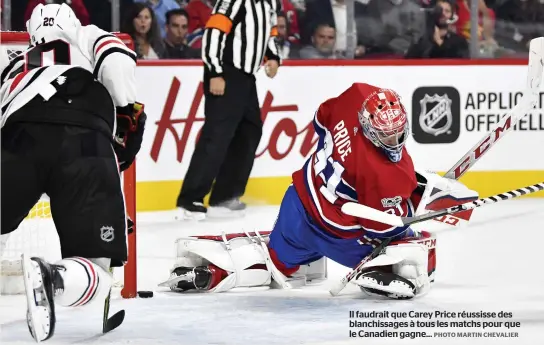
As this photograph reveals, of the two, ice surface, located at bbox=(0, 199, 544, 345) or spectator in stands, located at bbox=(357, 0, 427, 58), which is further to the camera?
spectator in stands, located at bbox=(357, 0, 427, 58)

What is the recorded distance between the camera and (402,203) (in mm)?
4066

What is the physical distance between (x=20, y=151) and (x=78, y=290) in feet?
1.33

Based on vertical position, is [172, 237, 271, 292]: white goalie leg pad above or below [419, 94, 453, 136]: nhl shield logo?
below

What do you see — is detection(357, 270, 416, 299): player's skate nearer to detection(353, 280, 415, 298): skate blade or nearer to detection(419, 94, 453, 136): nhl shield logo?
detection(353, 280, 415, 298): skate blade

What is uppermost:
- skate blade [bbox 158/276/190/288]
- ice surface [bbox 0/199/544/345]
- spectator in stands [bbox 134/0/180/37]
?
spectator in stands [bbox 134/0/180/37]

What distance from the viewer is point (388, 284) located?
396 cm

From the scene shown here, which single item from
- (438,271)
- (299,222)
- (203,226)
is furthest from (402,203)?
(203,226)

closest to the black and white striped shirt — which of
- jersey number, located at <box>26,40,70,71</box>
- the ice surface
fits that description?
the ice surface

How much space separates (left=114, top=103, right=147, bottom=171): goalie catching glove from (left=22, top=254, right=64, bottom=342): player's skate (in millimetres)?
563

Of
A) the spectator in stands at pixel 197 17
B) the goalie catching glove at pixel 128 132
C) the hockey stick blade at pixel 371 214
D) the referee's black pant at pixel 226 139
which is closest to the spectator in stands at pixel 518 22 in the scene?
the referee's black pant at pixel 226 139

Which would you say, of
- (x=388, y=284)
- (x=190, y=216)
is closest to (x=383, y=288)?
(x=388, y=284)

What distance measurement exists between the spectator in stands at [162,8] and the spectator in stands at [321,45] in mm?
742

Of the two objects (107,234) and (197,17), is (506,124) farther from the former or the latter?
(197,17)

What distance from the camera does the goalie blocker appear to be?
403cm
